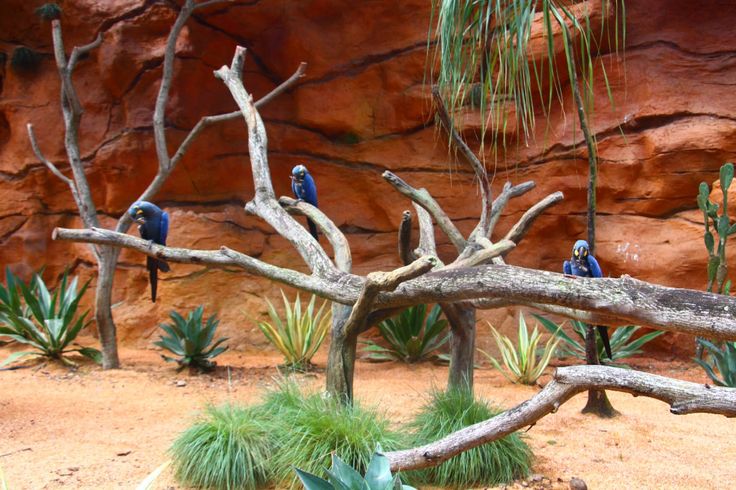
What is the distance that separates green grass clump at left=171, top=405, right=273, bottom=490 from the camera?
3.38 meters

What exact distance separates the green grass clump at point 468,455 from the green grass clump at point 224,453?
834 millimetres

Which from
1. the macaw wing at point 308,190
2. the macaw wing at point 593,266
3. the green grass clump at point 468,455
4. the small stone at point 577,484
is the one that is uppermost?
the macaw wing at point 308,190

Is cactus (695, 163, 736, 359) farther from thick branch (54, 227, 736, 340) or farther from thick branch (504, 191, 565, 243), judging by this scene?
thick branch (54, 227, 736, 340)

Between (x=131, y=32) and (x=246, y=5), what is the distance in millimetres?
1363

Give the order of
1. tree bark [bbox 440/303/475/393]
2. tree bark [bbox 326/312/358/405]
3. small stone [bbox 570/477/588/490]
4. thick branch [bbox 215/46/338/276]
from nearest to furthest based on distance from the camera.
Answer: small stone [bbox 570/477/588/490] < thick branch [bbox 215/46/338/276] < tree bark [bbox 326/312/358/405] < tree bark [bbox 440/303/475/393]

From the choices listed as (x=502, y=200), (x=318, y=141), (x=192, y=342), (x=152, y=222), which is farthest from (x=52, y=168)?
(x=502, y=200)

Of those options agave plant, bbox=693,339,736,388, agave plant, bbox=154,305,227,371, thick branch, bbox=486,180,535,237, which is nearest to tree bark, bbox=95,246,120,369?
agave plant, bbox=154,305,227,371

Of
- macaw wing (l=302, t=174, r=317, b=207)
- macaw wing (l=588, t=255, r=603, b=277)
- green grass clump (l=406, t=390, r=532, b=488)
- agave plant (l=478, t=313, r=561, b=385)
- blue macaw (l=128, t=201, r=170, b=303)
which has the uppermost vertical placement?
macaw wing (l=302, t=174, r=317, b=207)

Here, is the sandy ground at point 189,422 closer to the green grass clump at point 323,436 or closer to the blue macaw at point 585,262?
the green grass clump at point 323,436

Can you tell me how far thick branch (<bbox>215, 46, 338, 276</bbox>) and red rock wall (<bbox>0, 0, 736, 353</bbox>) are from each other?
8.23 feet

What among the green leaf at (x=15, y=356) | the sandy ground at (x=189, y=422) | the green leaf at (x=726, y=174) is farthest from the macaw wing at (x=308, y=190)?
the green leaf at (x=726, y=174)

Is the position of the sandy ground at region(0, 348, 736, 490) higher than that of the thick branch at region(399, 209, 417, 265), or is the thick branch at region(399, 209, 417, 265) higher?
the thick branch at region(399, 209, 417, 265)

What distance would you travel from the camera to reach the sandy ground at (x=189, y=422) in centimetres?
356

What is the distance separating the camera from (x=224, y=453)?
11.2 feet
